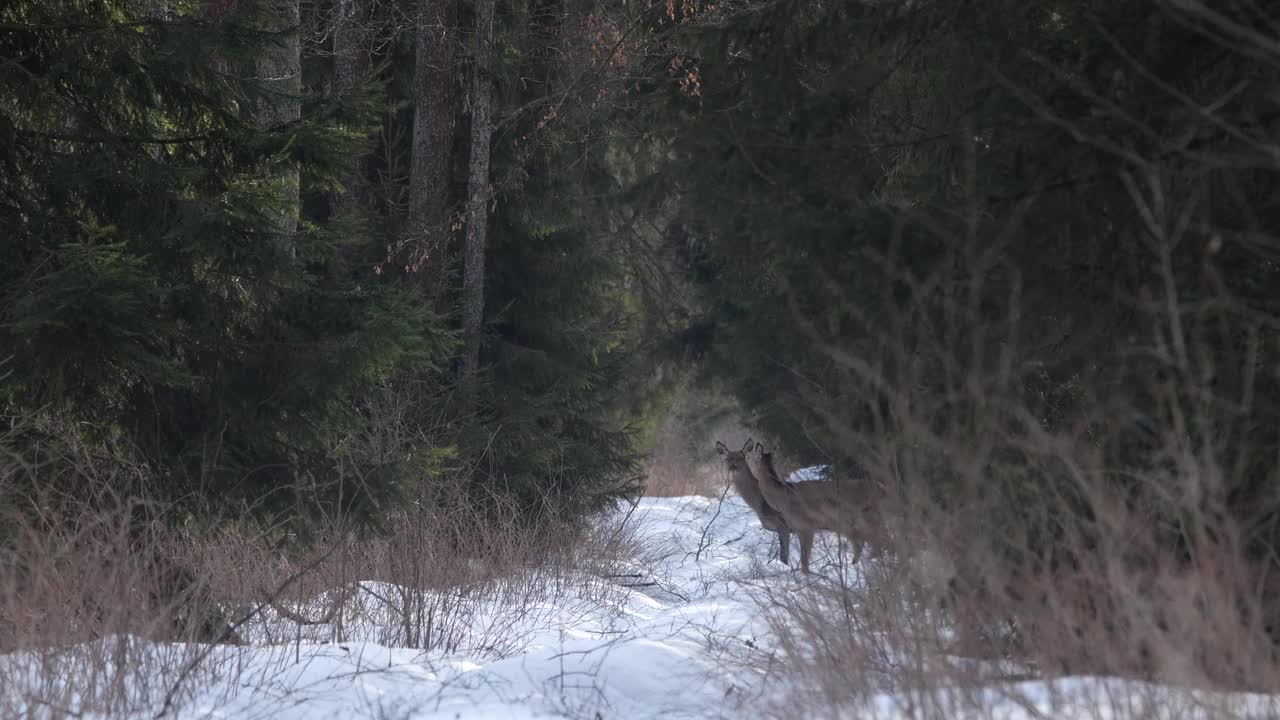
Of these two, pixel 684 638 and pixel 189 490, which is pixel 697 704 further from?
pixel 189 490

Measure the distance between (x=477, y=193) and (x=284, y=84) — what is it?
13.3 feet

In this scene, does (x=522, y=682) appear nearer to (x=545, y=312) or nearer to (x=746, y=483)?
(x=746, y=483)

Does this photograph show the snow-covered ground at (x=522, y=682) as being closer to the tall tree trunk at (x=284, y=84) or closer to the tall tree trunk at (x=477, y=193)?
the tall tree trunk at (x=284, y=84)

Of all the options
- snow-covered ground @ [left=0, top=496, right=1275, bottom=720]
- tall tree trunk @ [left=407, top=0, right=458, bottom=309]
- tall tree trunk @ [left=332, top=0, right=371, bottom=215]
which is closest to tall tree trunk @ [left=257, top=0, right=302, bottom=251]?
tall tree trunk @ [left=332, top=0, right=371, bottom=215]

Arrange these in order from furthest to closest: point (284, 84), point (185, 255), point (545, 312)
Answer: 1. point (545, 312)
2. point (284, 84)
3. point (185, 255)

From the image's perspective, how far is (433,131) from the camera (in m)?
15.6

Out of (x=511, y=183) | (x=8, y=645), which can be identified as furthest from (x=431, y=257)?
(x=8, y=645)

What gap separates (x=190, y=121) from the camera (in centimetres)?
850

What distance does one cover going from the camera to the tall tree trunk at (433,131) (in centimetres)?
1496

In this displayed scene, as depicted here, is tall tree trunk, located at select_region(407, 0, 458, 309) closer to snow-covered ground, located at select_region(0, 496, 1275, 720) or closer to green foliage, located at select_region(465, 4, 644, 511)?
green foliage, located at select_region(465, 4, 644, 511)

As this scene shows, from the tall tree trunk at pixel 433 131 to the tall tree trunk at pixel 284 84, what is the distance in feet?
10.8

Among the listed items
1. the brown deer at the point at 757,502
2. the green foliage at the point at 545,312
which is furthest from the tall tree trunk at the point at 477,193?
the brown deer at the point at 757,502

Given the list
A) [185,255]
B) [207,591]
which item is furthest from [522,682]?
[185,255]

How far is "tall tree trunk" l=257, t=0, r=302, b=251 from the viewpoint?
8477mm
